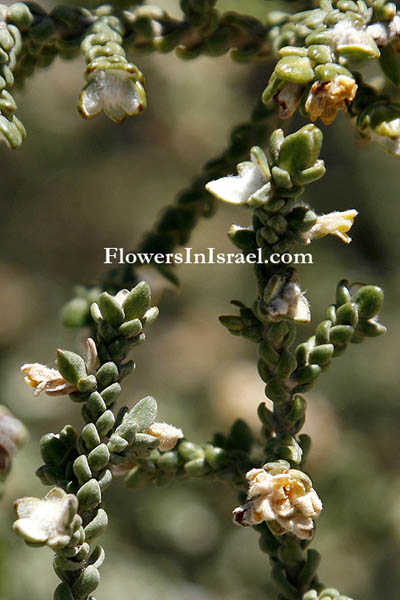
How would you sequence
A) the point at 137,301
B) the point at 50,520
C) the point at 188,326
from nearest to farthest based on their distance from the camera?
the point at 50,520
the point at 137,301
the point at 188,326

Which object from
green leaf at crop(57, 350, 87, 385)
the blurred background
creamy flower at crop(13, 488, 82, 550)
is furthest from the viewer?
the blurred background

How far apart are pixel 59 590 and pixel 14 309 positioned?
7.11 ft

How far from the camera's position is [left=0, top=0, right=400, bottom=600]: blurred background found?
2.29 meters

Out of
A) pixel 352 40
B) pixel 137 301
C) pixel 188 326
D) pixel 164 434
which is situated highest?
pixel 352 40

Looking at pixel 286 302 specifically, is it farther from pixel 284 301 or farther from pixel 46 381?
pixel 46 381

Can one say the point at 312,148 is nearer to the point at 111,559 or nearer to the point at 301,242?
the point at 301,242

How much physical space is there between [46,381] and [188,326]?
1983 mm

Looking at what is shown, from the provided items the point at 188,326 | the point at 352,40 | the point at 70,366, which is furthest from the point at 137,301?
the point at 188,326

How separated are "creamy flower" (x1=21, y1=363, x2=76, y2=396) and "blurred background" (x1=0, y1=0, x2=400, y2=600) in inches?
36.0

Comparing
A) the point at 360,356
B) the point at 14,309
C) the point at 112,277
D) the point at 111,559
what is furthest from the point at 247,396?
the point at 112,277

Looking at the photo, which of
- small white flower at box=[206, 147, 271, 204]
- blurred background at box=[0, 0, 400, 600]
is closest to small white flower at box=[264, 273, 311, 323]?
small white flower at box=[206, 147, 271, 204]

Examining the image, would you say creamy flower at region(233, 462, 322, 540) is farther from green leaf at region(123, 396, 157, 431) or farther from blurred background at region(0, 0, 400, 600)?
blurred background at region(0, 0, 400, 600)

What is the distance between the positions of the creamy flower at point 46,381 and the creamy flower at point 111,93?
35 centimetres

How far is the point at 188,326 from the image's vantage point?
3.03 m
